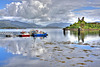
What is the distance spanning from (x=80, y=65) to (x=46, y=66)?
602 cm

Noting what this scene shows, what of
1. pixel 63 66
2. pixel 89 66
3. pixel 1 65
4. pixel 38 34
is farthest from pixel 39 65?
pixel 38 34

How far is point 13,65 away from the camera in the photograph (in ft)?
76.1

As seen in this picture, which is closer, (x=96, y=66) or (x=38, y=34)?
(x=96, y=66)

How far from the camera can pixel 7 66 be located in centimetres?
2269

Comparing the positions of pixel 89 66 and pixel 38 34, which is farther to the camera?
pixel 38 34

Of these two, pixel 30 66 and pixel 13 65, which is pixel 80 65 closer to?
pixel 30 66

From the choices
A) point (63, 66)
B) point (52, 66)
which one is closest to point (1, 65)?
point (52, 66)

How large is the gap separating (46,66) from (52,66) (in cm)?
105

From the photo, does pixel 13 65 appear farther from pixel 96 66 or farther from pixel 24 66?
pixel 96 66

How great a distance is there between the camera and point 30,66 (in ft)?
74.1

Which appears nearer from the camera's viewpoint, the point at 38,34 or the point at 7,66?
the point at 7,66

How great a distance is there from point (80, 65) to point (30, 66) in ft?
29.0

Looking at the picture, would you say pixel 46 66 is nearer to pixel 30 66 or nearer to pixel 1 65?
pixel 30 66

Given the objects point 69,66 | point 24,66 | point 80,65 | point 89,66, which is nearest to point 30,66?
point 24,66
